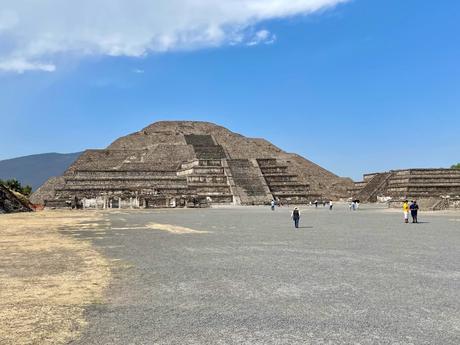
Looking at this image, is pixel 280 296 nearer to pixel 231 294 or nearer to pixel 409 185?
pixel 231 294

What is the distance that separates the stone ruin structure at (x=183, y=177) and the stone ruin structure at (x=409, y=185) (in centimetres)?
519

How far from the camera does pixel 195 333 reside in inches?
188

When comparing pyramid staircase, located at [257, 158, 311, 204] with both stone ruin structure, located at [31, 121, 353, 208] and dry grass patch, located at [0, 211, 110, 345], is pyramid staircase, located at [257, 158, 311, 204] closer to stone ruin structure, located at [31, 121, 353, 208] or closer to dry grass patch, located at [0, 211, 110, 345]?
stone ruin structure, located at [31, 121, 353, 208]

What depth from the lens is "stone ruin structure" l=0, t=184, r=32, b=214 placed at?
3416 centimetres

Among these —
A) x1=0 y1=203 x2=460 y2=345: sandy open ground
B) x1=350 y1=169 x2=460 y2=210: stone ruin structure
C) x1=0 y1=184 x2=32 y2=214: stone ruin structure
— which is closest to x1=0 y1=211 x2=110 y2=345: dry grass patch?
x1=0 y1=203 x2=460 y2=345: sandy open ground

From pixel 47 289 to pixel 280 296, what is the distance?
334 cm

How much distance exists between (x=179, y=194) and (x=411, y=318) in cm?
3885

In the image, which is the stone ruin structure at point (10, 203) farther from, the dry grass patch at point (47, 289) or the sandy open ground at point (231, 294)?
the sandy open ground at point (231, 294)

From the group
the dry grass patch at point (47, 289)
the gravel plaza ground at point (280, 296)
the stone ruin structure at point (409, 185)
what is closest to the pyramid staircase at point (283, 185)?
the stone ruin structure at point (409, 185)

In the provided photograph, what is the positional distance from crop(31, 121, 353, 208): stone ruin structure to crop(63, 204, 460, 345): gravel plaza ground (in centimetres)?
3129

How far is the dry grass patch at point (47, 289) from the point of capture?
4.88 m

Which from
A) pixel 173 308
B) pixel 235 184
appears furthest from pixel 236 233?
pixel 235 184

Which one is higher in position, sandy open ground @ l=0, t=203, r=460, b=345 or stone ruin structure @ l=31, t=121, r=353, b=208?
stone ruin structure @ l=31, t=121, r=353, b=208

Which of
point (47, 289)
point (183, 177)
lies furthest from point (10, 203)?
point (47, 289)
